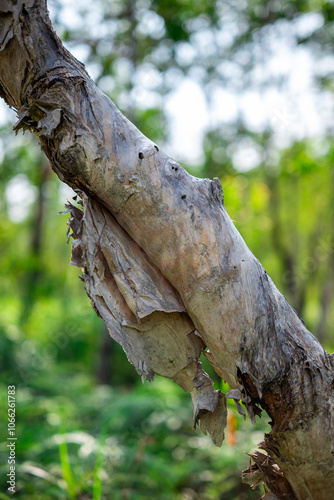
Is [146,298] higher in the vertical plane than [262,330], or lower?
higher

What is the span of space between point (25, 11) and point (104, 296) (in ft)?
2.69

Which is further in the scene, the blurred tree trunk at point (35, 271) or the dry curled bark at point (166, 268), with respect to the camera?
the blurred tree trunk at point (35, 271)

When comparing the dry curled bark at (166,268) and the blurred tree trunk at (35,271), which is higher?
Answer: the blurred tree trunk at (35,271)

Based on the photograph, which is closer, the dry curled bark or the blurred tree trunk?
the dry curled bark

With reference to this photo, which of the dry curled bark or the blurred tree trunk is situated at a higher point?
the blurred tree trunk

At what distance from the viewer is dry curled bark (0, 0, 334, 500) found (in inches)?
43.5

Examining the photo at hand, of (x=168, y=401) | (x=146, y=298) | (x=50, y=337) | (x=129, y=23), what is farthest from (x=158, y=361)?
(x=50, y=337)

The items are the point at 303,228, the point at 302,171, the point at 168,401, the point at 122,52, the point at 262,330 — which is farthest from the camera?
the point at 303,228

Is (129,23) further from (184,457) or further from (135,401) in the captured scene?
(184,457)

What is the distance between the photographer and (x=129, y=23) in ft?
17.5

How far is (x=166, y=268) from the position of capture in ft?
3.89

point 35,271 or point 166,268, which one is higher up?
point 35,271

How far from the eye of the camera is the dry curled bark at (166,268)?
1.11m

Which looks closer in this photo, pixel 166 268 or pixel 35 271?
pixel 166 268
